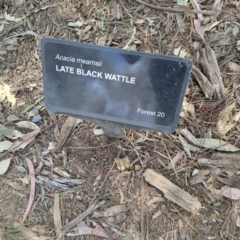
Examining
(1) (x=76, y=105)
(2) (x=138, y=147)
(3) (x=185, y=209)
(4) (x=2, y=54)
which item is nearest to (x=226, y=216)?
(3) (x=185, y=209)

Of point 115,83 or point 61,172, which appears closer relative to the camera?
point 115,83

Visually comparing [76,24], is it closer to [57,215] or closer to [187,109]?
[187,109]

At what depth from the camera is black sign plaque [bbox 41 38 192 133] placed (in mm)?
1243

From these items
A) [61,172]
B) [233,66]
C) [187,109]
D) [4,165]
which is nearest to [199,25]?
[233,66]

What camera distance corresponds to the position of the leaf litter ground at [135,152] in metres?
1.62

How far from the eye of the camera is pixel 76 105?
1368 mm

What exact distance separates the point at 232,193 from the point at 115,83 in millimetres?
849

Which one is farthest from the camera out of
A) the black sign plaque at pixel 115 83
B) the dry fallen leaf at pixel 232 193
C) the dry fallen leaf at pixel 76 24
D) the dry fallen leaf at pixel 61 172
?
the dry fallen leaf at pixel 76 24

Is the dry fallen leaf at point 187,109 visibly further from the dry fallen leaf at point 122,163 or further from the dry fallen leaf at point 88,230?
the dry fallen leaf at point 88,230

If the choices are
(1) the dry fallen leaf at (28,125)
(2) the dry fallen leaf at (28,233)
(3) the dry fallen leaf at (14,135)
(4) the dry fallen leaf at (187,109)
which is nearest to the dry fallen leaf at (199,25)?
(4) the dry fallen leaf at (187,109)

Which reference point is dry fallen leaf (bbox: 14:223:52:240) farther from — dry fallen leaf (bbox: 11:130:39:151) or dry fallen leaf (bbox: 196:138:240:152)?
dry fallen leaf (bbox: 196:138:240:152)

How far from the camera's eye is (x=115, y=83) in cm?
129

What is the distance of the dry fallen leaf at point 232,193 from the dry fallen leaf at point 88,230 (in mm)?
642

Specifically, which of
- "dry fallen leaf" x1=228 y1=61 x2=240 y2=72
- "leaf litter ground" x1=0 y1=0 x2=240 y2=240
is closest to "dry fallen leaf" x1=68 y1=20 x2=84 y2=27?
"leaf litter ground" x1=0 y1=0 x2=240 y2=240
